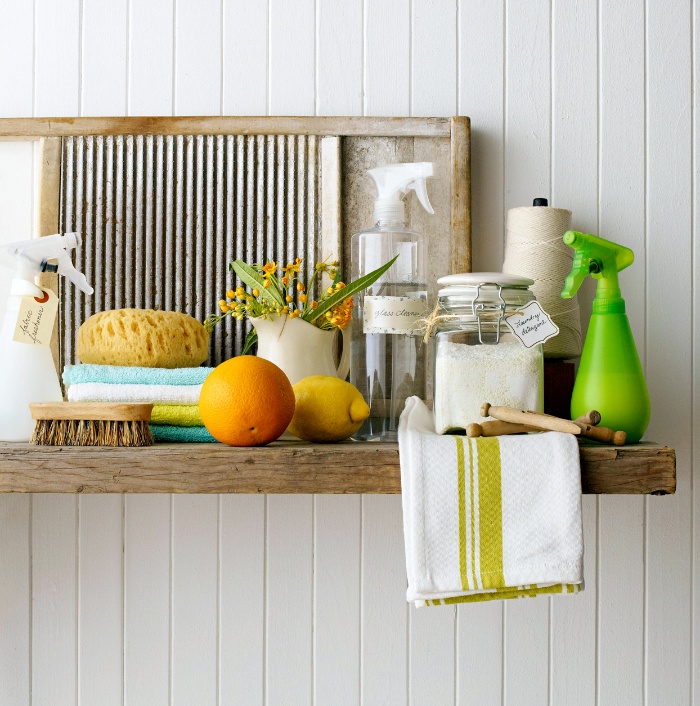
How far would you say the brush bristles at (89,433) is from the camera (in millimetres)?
803

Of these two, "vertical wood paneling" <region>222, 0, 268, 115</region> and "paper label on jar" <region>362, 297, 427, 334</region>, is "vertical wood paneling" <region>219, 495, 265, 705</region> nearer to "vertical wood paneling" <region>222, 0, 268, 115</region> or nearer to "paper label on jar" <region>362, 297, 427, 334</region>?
"paper label on jar" <region>362, 297, 427, 334</region>

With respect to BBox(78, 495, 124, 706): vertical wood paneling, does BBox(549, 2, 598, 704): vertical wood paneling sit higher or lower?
higher

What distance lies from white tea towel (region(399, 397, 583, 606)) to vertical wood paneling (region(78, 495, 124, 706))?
0.50m

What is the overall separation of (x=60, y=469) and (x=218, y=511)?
0.33 metres

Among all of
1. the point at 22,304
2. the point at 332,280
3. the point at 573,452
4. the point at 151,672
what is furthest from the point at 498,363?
the point at 151,672

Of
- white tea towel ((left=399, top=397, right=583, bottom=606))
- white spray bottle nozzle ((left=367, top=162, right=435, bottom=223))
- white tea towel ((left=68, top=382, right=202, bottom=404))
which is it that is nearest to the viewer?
white tea towel ((left=399, top=397, right=583, bottom=606))

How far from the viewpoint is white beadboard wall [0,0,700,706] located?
1057mm

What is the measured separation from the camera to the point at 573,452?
757 millimetres

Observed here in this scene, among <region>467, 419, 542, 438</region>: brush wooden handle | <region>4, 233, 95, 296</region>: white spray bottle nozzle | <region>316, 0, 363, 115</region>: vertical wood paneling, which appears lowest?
<region>467, 419, 542, 438</region>: brush wooden handle

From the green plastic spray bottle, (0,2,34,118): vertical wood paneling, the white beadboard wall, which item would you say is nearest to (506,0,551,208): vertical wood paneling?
the white beadboard wall

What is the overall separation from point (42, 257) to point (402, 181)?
0.45m

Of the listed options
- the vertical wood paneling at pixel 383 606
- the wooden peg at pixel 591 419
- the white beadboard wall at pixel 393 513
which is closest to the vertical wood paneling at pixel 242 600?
the white beadboard wall at pixel 393 513

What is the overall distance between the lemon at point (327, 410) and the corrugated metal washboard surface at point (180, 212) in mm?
243

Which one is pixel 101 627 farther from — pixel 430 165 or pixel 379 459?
pixel 430 165
